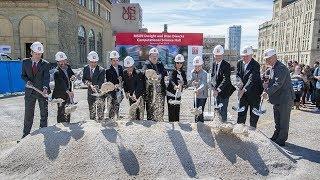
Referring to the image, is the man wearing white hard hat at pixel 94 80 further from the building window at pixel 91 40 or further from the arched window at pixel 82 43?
the building window at pixel 91 40

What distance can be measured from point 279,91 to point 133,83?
2889mm

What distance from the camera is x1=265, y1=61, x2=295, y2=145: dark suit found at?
19.6ft

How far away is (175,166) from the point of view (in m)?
4.74

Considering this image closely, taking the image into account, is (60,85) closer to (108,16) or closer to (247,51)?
(247,51)

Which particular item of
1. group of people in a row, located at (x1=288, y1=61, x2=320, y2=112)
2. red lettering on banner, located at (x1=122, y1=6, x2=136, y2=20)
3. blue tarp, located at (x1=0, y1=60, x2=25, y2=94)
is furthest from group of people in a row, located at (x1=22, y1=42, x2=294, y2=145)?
red lettering on banner, located at (x1=122, y1=6, x2=136, y2=20)

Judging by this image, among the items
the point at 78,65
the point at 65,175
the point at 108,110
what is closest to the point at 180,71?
the point at 108,110

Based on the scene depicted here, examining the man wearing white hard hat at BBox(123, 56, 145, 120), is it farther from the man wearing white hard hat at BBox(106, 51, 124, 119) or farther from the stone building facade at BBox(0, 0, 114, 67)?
the stone building facade at BBox(0, 0, 114, 67)

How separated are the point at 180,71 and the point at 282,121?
2.26 meters

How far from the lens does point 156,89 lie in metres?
6.45

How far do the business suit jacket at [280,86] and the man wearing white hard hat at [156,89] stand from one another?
82.5 inches

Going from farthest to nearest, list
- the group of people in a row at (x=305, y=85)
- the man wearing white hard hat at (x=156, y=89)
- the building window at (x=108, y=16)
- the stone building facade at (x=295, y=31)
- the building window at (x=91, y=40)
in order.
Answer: the stone building facade at (x=295, y=31)
the building window at (x=108, y=16)
the building window at (x=91, y=40)
the group of people in a row at (x=305, y=85)
the man wearing white hard hat at (x=156, y=89)

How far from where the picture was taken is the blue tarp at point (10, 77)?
14.0 metres

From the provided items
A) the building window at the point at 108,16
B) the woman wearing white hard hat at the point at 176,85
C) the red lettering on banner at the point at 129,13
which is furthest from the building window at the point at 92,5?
the woman wearing white hard hat at the point at 176,85

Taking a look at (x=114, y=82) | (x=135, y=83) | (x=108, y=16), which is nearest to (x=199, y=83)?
(x=135, y=83)
